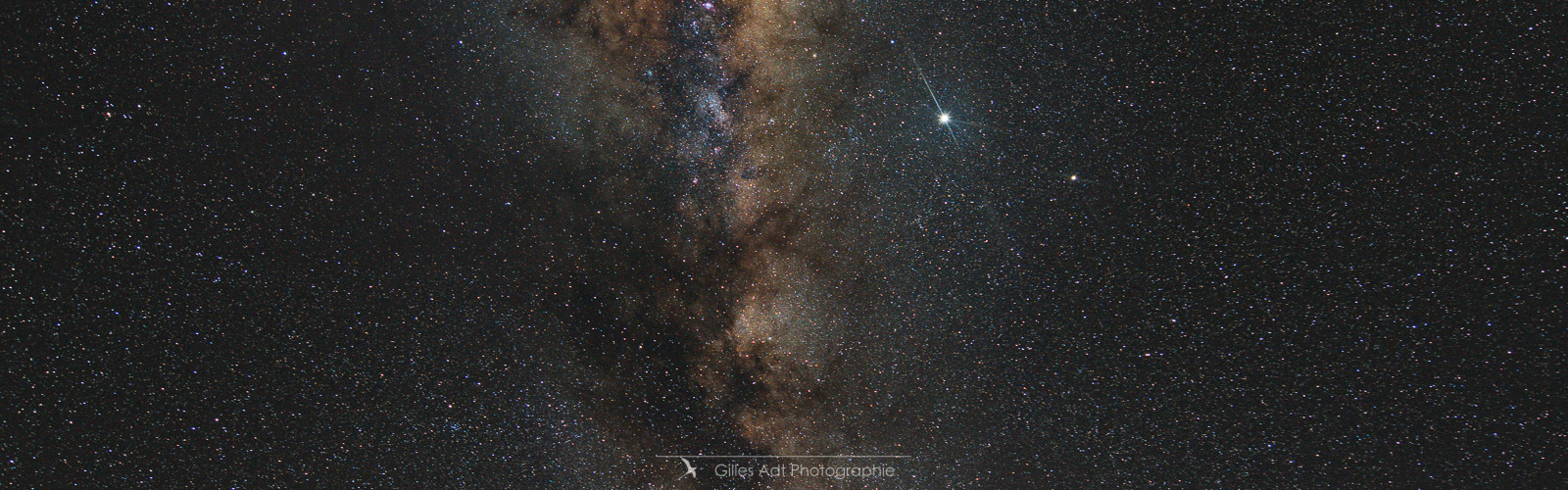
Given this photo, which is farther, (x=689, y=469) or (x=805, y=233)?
(x=689, y=469)

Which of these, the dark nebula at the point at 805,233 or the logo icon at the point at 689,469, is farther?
the logo icon at the point at 689,469

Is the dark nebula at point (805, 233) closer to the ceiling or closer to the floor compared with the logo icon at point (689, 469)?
closer to the ceiling

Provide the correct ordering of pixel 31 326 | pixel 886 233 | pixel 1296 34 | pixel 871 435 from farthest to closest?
pixel 871 435
pixel 886 233
pixel 31 326
pixel 1296 34

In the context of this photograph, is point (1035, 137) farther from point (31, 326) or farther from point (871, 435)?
point (31, 326)

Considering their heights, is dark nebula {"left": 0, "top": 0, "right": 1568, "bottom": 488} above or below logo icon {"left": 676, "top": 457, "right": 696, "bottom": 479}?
above

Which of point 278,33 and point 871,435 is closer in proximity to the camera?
point 278,33

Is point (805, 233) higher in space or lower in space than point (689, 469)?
higher

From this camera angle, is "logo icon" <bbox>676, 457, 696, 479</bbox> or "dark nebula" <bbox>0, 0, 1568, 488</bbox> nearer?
"dark nebula" <bbox>0, 0, 1568, 488</bbox>

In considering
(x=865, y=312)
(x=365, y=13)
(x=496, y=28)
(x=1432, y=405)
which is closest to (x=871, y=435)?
(x=865, y=312)
